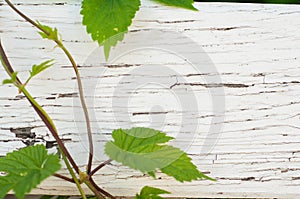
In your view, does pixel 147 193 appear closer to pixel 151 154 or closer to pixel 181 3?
pixel 151 154

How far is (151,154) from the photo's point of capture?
0.67 metres

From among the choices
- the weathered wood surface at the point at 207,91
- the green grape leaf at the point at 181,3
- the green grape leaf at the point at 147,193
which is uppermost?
the green grape leaf at the point at 181,3

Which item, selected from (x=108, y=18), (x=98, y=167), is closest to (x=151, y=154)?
(x=98, y=167)

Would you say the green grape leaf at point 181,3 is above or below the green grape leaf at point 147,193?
above

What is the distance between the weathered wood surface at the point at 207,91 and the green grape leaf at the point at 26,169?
0.10m

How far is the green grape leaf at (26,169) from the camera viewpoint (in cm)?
58

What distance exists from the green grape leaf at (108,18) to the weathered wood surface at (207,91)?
52 millimetres

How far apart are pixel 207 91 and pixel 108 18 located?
190mm

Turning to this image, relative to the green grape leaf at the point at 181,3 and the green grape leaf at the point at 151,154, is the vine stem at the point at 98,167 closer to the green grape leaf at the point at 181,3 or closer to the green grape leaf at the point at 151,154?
the green grape leaf at the point at 151,154

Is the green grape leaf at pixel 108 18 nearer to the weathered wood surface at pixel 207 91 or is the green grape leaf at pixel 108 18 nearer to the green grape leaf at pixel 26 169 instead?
the weathered wood surface at pixel 207 91

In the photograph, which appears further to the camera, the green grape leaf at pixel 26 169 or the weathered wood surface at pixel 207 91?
the weathered wood surface at pixel 207 91

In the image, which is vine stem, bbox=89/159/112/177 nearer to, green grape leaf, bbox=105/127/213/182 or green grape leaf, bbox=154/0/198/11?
green grape leaf, bbox=105/127/213/182

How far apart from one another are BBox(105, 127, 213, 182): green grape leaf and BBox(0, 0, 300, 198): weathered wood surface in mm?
76

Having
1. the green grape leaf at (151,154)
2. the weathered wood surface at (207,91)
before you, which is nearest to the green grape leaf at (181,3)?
the weathered wood surface at (207,91)
